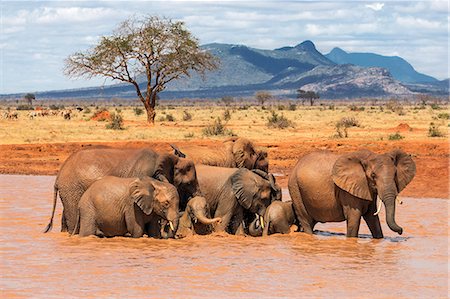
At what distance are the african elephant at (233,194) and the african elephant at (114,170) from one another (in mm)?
573

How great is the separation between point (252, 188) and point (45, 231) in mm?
3694

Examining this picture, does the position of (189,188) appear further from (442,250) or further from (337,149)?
(337,149)

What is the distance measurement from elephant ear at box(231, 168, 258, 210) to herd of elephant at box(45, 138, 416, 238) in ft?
0.06

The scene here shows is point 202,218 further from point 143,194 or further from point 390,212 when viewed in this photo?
point 390,212

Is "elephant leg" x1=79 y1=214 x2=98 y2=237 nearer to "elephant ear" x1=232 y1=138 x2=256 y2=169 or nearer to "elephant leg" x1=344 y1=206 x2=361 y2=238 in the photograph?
"elephant leg" x1=344 y1=206 x2=361 y2=238

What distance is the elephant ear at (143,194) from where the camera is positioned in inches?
533

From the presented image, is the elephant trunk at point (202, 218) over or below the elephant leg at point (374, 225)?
over

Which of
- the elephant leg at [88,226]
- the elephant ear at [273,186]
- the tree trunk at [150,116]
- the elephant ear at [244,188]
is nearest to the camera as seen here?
the elephant leg at [88,226]

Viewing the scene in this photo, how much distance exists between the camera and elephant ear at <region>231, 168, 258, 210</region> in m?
15.3

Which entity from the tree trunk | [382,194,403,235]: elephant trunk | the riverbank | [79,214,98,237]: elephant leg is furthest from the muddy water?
the tree trunk

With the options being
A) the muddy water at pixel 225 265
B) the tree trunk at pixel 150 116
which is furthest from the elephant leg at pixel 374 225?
the tree trunk at pixel 150 116

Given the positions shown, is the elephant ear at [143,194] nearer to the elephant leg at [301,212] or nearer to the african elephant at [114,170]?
the african elephant at [114,170]

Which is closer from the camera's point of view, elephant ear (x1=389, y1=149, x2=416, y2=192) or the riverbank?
elephant ear (x1=389, y1=149, x2=416, y2=192)

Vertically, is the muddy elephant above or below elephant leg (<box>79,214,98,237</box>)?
above
